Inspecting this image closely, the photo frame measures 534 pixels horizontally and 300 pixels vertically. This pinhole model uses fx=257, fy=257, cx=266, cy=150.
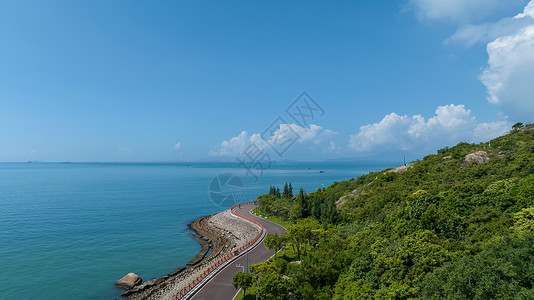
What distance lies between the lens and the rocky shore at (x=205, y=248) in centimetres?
3966

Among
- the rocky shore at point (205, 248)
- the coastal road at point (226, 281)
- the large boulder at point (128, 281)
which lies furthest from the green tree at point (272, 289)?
the large boulder at point (128, 281)

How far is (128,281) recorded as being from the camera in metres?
42.7

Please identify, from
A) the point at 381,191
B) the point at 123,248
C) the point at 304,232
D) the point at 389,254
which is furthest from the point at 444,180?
the point at 123,248

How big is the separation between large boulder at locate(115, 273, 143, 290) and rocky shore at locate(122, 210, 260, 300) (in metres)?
1.80

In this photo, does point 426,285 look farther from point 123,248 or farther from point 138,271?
point 123,248

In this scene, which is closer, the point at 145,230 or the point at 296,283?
the point at 296,283

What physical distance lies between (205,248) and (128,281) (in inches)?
787

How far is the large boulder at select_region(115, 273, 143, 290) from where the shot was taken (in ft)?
138

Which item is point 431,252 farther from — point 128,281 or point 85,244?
point 85,244

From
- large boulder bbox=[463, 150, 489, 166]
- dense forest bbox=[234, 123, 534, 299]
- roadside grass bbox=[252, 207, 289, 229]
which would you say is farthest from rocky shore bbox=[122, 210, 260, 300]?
large boulder bbox=[463, 150, 489, 166]

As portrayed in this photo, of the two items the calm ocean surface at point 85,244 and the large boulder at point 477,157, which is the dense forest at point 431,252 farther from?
the calm ocean surface at point 85,244

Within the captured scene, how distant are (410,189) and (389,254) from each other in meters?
37.5

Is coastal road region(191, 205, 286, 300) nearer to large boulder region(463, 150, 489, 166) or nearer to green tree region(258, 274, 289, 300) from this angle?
green tree region(258, 274, 289, 300)

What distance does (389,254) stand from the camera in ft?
83.4
